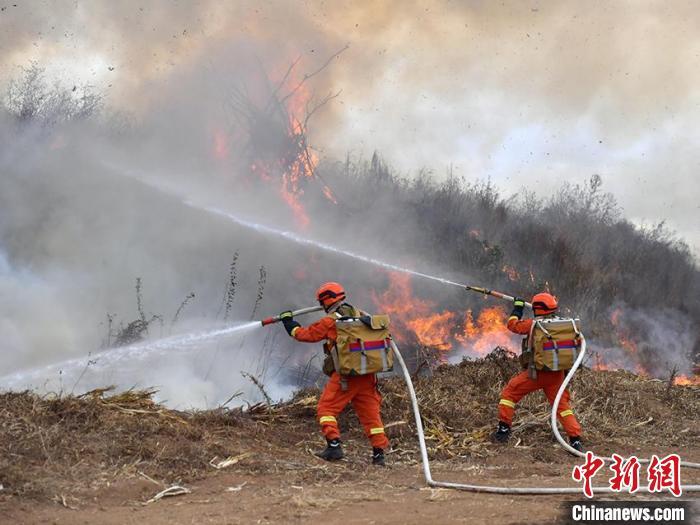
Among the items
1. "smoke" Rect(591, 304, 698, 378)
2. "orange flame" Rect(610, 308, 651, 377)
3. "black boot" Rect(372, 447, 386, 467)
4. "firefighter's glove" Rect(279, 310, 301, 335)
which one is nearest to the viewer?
"black boot" Rect(372, 447, 386, 467)

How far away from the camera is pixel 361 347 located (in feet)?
21.1

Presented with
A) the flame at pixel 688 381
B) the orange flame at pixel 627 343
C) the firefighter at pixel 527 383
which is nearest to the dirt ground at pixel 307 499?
the firefighter at pixel 527 383

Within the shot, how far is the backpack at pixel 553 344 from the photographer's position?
7285mm

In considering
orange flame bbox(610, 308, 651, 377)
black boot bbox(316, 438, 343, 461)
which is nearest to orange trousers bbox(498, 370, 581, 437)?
black boot bbox(316, 438, 343, 461)

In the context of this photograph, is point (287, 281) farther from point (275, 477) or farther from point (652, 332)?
point (652, 332)

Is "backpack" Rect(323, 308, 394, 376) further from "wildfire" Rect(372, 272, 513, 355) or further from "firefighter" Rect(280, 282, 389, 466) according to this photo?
"wildfire" Rect(372, 272, 513, 355)

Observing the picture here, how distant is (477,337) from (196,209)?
7025 mm

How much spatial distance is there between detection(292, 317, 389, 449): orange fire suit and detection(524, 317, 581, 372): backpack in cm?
209

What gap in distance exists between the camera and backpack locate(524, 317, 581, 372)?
7285 millimetres

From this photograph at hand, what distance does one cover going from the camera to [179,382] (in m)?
10.2

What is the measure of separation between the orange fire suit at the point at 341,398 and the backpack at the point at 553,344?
2.09 m

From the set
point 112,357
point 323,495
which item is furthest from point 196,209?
point 323,495

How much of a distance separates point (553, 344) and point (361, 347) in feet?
7.91

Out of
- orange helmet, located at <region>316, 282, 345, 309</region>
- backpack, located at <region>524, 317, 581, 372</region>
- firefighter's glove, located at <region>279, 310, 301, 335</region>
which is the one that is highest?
orange helmet, located at <region>316, 282, 345, 309</region>
